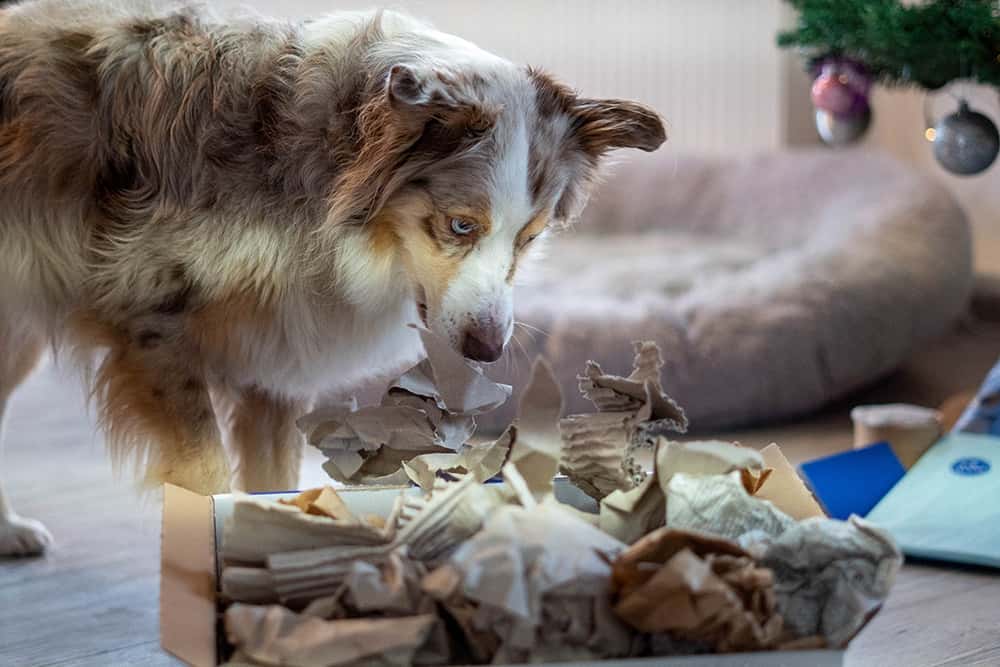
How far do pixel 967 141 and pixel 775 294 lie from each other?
2.34 ft

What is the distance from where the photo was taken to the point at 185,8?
1.63 metres

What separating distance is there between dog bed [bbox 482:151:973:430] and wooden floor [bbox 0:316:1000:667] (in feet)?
0.46

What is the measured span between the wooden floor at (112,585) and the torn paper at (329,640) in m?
0.54

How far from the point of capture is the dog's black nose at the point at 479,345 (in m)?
1.43

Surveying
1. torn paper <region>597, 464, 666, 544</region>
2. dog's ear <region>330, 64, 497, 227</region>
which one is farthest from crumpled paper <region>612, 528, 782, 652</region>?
dog's ear <region>330, 64, 497, 227</region>

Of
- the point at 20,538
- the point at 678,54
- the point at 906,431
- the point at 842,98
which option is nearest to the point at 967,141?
the point at 842,98

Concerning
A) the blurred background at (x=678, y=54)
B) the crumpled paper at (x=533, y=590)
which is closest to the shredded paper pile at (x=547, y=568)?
the crumpled paper at (x=533, y=590)

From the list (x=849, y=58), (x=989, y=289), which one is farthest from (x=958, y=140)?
(x=989, y=289)

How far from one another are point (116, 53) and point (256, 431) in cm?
55

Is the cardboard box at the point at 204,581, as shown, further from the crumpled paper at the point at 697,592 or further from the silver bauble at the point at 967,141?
the silver bauble at the point at 967,141

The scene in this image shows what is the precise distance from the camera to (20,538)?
6.02ft

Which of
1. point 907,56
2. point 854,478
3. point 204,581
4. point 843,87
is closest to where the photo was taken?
point 204,581

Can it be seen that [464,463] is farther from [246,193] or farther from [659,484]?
[246,193]

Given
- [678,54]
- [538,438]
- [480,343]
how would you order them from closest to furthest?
[538,438]
[480,343]
[678,54]
